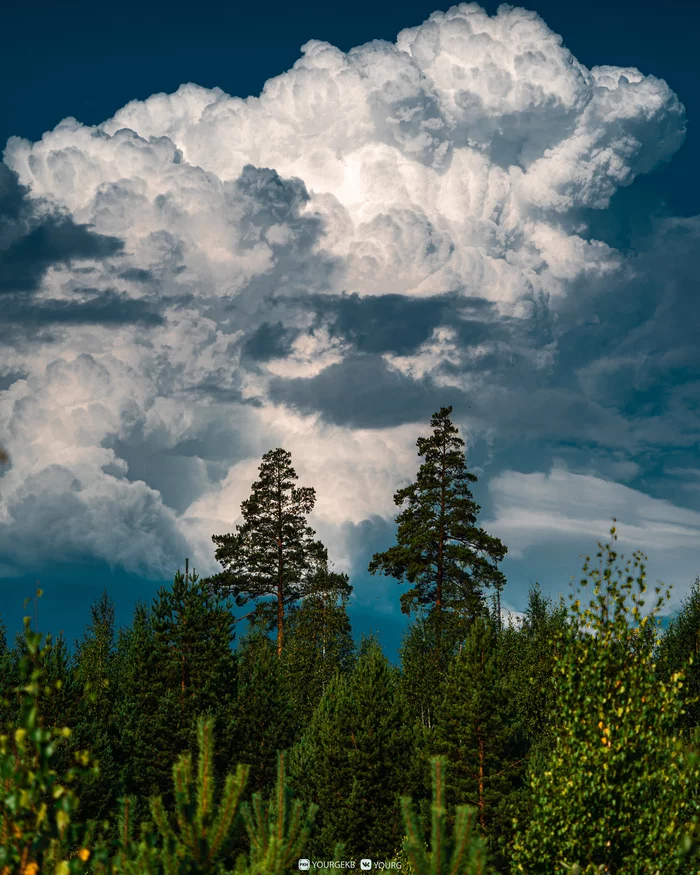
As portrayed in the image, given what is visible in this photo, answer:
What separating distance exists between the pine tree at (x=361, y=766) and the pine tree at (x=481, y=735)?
2.43 m

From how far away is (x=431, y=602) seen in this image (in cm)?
5772

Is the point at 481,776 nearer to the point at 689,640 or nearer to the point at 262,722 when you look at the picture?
the point at 262,722

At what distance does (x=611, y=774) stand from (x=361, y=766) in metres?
24.4

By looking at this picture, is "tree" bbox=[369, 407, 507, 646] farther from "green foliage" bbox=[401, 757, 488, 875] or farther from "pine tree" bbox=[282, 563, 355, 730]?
"green foliage" bbox=[401, 757, 488, 875]

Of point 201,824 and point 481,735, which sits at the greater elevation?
point 481,735

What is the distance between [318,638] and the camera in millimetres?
68500

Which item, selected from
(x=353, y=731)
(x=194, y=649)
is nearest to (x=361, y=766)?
(x=353, y=731)

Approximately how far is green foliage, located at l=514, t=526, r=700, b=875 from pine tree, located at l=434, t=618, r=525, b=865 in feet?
66.9

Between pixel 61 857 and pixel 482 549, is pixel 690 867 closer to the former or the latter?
pixel 61 857

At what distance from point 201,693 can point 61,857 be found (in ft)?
117

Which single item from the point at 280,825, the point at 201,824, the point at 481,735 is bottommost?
the point at 280,825

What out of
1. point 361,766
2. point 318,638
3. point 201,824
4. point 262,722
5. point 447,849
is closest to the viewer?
point 201,824

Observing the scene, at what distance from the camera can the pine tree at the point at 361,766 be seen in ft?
126

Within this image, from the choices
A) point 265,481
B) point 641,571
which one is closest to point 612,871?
point 641,571
